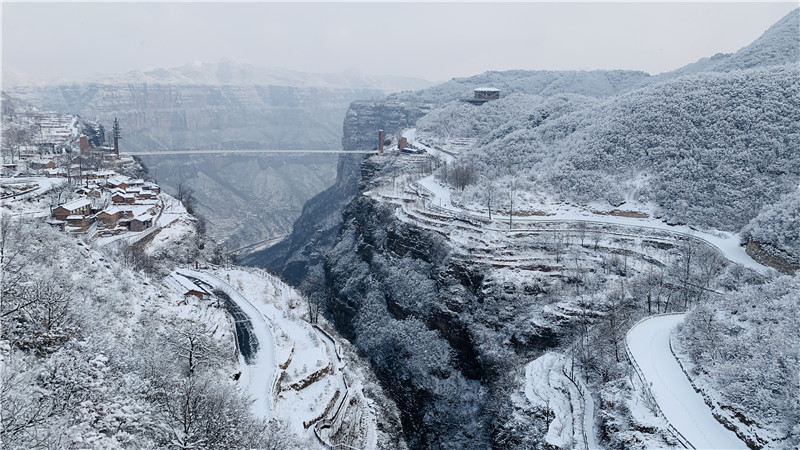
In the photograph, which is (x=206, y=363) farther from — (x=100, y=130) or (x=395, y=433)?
(x=100, y=130)

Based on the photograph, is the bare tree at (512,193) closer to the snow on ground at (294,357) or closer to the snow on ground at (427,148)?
the snow on ground at (294,357)

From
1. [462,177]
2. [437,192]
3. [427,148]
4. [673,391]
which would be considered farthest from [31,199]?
[673,391]

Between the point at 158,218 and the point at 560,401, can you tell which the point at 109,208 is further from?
the point at 560,401

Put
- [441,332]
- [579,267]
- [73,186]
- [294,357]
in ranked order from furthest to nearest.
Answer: [73,186] < [441,332] < [579,267] < [294,357]

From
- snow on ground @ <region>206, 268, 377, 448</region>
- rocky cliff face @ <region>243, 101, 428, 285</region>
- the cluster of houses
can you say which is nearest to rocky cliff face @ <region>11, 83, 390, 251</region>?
rocky cliff face @ <region>243, 101, 428, 285</region>

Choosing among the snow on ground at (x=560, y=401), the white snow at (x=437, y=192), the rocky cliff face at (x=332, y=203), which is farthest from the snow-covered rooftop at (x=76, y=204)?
the snow on ground at (x=560, y=401)

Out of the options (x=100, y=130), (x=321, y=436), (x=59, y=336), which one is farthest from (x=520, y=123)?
(x=100, y=130)
